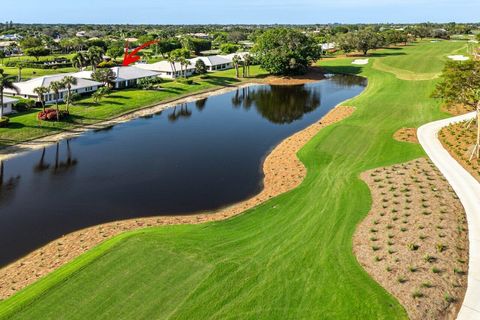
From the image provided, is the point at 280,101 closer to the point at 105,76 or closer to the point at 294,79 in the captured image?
the point at 294,79

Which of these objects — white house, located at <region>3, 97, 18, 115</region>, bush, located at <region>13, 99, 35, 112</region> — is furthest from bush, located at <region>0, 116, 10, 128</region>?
bush, located at <region>13, 99, 35, 112</region>

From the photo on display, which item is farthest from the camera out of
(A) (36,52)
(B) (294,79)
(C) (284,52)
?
(A) (36,52)

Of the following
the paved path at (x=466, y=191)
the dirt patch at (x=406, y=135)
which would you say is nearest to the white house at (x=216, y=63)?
the dirt patch at (x=406, y=135)

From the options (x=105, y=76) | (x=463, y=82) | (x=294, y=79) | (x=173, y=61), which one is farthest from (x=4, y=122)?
(x=294, y=79)

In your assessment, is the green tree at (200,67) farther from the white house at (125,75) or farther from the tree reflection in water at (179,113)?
the tree reflection in water at (179,113)

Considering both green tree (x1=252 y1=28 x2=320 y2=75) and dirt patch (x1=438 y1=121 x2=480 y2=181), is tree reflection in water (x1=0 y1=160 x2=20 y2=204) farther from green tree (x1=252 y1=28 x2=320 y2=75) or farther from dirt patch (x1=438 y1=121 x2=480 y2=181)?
green tree (x1=252 y1=28 x2=320 y2=75)

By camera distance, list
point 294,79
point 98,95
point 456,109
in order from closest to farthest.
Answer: point 456,109
point 98,95
point 294,79
